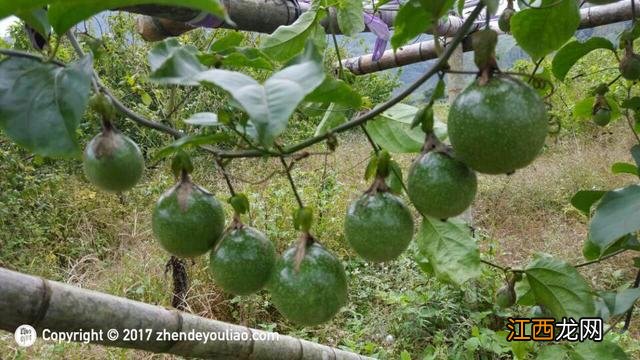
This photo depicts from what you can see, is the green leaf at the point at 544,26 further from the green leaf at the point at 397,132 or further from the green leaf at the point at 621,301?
the green leaf at the point at 621,301

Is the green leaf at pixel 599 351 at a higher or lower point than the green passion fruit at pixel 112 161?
lower

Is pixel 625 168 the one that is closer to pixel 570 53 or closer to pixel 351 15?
pixel 570 53

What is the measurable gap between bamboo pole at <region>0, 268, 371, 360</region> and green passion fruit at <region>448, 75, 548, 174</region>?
47 cm

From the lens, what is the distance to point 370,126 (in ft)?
2.92

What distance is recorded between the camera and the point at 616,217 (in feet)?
2.86

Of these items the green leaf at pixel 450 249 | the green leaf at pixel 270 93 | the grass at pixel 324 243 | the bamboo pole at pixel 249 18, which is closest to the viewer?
the green leaf at pixel 270 93

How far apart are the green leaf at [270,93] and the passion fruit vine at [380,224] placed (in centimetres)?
25

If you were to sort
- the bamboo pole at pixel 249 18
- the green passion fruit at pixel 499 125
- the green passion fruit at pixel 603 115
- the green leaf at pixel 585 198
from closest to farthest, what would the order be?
the green passion fruit at pixel 499 125, the green leaf at pixel 585 198, the green passion fruit at pixel 603 115, the bamboo pole at pixel 249 18

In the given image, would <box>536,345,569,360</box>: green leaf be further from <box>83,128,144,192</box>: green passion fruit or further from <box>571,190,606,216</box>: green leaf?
<box>83,128,144,192</box>: green passion fruit

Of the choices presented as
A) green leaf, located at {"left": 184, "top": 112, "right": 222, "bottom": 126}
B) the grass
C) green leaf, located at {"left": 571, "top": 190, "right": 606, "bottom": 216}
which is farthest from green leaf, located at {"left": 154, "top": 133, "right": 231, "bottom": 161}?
the grass

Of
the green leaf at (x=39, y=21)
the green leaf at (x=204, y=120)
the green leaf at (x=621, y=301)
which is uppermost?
the green leaf at (x=39, y=21)

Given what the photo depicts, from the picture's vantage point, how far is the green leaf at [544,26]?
2.41 feet

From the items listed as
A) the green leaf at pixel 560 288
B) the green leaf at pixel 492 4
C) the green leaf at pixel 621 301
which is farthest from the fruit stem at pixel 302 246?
the green leaf at pixel 621 301

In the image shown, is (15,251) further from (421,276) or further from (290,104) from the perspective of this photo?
(290,104)
